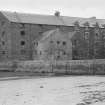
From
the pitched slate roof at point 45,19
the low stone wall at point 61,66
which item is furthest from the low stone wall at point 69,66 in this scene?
the pitched slate roof at point 45,19

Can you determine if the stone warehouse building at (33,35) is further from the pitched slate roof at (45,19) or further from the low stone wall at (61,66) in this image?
the low stone wall at (61,66)

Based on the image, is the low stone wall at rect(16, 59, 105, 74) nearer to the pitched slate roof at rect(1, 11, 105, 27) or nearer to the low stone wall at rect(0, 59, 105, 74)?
the low stone wall at rect(0, 59, 105, 74)

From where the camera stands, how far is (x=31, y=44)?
276 feet

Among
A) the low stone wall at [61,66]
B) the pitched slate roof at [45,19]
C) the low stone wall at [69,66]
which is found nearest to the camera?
the low stone wall at [69,66]

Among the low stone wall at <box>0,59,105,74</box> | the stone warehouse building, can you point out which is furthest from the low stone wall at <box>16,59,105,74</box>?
the stone warehouse building

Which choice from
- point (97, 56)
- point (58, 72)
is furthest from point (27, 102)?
point (97, 56)

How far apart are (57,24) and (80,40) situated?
470 inches

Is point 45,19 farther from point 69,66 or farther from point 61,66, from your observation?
point 69,66

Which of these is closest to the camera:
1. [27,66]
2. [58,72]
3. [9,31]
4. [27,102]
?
[27,102]

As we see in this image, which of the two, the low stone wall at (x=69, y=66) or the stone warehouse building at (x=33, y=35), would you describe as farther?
the stone warehouse building at (x=33, y=35)

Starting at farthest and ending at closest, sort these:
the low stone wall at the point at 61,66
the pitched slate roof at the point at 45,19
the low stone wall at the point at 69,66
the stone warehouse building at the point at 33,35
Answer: the pitched slate roof at the point at 45,19 < the stone warehouse building at the point at 33,35 < the low stone wall at the point at 61,66 < the low stone wall at the point at 69,66

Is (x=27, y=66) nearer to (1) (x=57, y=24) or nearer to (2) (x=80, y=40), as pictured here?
(2) (x=80, y=40)

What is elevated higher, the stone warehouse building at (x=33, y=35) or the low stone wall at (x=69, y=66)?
the stone warehouse building at (x=33, y=35)

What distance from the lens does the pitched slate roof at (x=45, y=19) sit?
272 ft
